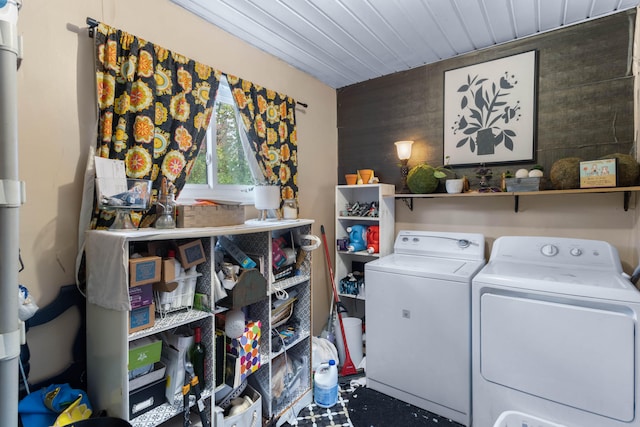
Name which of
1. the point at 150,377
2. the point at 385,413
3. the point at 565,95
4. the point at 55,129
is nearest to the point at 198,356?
the point at 150,377

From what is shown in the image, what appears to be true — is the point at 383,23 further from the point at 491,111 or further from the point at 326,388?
the point at 326,388

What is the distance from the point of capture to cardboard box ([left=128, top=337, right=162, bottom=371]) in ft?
4.19

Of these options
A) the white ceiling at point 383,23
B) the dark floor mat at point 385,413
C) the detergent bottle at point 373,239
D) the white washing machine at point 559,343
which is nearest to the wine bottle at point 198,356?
the dark floor mat at point 385,413

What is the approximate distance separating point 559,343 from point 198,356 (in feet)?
5.97

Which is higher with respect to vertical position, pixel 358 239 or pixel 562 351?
pixel 358 239

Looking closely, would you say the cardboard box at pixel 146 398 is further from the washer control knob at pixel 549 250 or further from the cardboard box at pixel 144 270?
→ the washer control knob at pixel 549 250

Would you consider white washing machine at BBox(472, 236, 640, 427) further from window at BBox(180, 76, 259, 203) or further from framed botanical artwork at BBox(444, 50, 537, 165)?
window at BBox(180, 76, 259, 203)

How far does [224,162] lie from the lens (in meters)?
2.20

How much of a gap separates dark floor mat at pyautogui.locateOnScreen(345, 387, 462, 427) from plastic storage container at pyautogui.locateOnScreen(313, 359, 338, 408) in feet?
0.43

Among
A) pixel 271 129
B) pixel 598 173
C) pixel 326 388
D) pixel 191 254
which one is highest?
pixel 271 129

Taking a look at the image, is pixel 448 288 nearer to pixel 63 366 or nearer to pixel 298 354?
pixel 298 354

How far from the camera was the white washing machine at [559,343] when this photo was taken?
1.52 metres

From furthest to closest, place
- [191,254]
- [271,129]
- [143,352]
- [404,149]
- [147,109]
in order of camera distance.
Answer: [404,149]
[271,129]
[147,109]
[191,254]
[143,352]

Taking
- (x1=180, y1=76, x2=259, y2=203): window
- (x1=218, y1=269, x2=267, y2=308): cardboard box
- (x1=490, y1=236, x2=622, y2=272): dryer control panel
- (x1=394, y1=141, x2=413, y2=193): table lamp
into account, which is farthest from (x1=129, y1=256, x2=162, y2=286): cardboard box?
(x1=490, y1=236, x2=622, y2=272): dryer control panel
